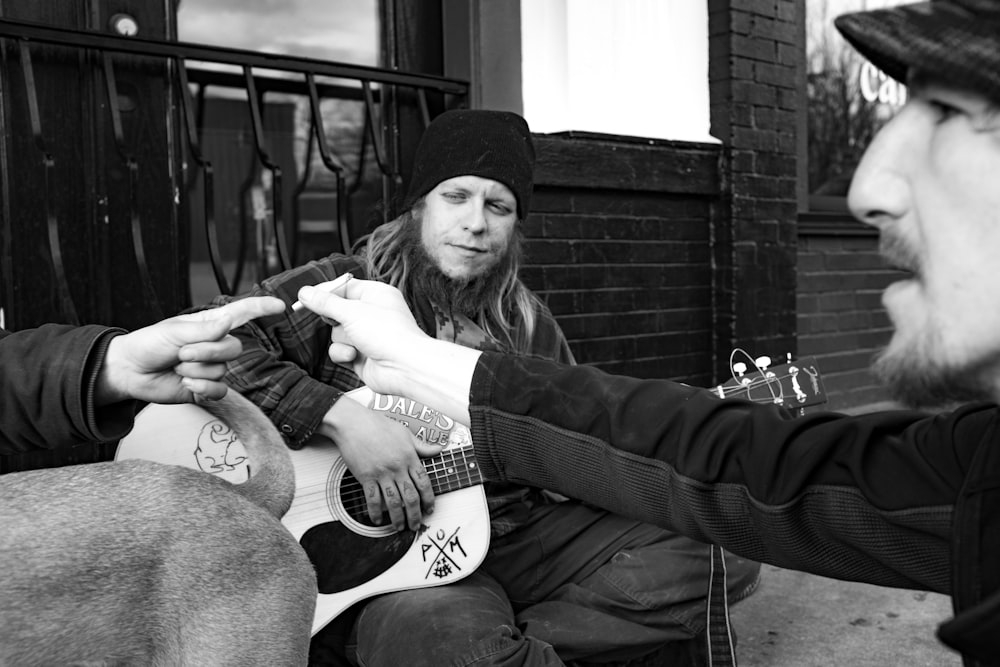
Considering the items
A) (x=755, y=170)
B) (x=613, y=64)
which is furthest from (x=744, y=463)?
(x=755, y=170)

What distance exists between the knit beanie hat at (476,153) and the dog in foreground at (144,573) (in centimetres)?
154

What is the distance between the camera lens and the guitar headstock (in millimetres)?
2988

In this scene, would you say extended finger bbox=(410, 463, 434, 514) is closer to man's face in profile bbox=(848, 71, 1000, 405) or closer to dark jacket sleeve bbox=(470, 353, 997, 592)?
dark jacket sleeve bbox=(470, 353, 997, 592)

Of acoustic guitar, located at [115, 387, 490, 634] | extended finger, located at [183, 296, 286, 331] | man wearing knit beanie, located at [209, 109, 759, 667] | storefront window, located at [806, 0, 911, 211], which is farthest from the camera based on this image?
storefront window, located at [806, 0, 911, 211]

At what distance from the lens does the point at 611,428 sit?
5.24 feet

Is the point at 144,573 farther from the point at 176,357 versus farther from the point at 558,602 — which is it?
the point at 558,602

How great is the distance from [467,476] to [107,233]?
69.6 inches

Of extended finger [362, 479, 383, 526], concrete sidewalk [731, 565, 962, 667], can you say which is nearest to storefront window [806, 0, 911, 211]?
concrete sidewalk [731, 565, 962, 667]

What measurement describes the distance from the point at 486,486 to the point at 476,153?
3.36 ft

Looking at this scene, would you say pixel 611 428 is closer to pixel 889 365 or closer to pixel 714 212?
pixel 889 365

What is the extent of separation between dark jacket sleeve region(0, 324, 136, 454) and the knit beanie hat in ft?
4.44

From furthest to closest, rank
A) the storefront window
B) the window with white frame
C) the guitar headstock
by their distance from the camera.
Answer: the storefront window, the window with white frame, the guitar headstock

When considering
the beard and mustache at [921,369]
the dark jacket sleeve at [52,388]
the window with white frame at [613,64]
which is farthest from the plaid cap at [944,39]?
the window with white frame at [613,64]

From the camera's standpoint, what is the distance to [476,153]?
309 cm
